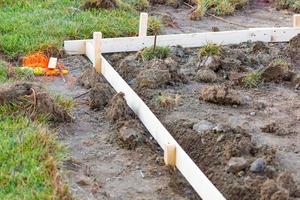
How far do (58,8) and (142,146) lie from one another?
3746 mm

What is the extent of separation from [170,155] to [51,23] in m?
3.54

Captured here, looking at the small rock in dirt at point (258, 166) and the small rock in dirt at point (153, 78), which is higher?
the small rock in dirt at point (258, 166)

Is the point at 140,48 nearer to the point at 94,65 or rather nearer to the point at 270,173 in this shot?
the point at 94,65

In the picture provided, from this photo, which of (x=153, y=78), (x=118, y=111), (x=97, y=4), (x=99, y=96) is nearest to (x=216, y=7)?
(x=97, y=4)

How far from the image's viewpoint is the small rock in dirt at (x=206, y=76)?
6660mm

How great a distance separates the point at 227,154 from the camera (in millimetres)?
4895

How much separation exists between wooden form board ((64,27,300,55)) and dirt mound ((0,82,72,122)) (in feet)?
5.94

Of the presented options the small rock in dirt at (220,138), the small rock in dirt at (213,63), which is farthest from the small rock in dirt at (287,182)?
the small rock in dirt at (213,63)

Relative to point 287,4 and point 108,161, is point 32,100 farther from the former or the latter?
point 287,4

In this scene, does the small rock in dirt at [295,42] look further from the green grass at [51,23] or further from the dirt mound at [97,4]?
the dirt mound at [97,4]

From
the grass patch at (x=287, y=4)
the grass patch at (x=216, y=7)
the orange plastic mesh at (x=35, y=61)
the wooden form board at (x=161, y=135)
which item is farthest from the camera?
the grass patch at (x=287, y=4)

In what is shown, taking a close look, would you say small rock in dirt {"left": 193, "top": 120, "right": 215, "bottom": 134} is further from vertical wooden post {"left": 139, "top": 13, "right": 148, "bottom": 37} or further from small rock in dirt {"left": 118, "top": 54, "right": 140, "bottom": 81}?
vertical wooden post {"left": 139, "top": 13, "right": 148, "bottom": 37}

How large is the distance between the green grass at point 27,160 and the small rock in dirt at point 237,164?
1.15 metres

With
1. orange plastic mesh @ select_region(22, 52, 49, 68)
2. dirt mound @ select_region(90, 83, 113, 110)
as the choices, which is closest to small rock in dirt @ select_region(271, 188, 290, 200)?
dirt mound @ select_region(90, 83, 113, 110)
